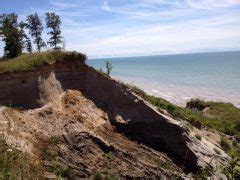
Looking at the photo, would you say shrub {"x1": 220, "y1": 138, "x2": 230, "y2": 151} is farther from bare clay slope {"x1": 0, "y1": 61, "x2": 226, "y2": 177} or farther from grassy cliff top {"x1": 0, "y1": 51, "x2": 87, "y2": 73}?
grassy cliff top {"x1": 0, "y1": 51, "x2": 87, "y2": 73}

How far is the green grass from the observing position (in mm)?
25531

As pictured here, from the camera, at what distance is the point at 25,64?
17094 mm

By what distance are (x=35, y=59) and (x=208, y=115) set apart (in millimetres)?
23255

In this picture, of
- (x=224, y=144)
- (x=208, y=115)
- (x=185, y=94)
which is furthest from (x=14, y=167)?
(x=185, y=94)

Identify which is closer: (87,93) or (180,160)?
(180,160)

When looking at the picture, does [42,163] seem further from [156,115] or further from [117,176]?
[156,115]

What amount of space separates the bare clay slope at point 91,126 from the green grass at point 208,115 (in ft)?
8.46

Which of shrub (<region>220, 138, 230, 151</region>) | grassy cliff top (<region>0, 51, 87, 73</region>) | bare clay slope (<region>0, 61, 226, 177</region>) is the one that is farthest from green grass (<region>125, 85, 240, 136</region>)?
grassy cliff top (<region>0, 51, 87, 73</region>)

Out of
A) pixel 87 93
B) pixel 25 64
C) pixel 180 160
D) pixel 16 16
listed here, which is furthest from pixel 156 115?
pixel 16 16

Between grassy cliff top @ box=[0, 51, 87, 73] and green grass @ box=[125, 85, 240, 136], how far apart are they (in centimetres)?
460

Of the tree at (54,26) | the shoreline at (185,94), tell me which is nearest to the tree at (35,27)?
the tree at (54,26)

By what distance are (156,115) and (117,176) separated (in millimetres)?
5680

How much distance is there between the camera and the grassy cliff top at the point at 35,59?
16734mm

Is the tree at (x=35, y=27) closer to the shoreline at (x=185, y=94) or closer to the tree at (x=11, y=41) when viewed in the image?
the tree at (x=11, y=41)
